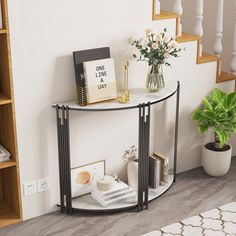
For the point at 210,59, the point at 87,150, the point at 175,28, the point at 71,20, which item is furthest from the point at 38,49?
the point at 210,59

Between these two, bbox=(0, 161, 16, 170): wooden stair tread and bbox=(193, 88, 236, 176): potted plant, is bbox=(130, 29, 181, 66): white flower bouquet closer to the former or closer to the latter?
bbox=(193, 88, 236, 176): potted plant

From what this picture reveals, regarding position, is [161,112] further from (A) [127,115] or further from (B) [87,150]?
(B) [87,150]

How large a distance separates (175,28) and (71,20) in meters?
0.76

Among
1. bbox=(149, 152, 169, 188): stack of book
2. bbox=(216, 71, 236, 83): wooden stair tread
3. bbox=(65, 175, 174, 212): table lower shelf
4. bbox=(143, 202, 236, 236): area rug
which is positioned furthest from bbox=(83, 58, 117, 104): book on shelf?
bbox=(216, 71, 236, 83): wooden stair tread

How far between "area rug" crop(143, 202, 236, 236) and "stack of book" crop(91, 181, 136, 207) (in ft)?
1.08

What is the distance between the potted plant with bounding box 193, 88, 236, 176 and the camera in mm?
3572

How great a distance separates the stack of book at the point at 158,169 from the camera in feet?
11.4

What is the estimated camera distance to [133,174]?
11.3 ft

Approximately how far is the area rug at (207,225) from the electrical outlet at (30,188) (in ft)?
2.39

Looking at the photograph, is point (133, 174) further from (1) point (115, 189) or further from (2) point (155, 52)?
(2) point (155, 52)

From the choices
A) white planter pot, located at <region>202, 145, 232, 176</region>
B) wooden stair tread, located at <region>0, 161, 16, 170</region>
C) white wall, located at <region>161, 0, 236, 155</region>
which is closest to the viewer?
wooden stair tread, located at <region>0, 161, 16, 170</region>

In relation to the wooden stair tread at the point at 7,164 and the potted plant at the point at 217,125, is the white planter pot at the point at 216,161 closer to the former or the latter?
the potted plant at the point at 217,125

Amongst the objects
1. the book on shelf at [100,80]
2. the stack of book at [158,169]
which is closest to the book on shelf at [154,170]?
the stack of book at [158,169]

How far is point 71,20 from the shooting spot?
3047 mm
